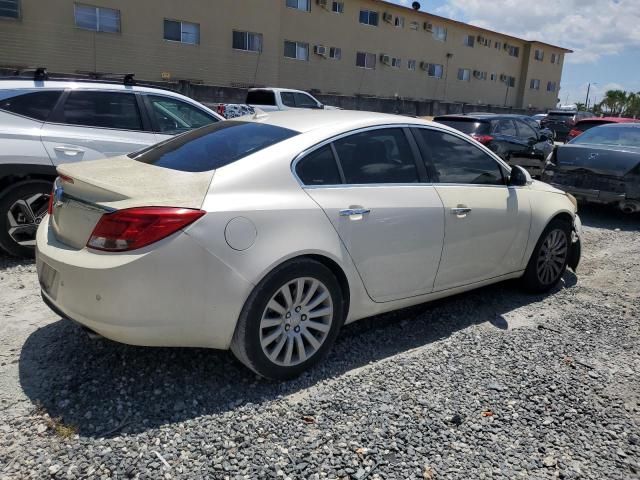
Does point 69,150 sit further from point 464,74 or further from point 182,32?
point 464,74

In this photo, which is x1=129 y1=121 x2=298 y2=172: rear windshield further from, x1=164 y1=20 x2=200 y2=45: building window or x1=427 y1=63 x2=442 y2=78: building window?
x1=427 y1=63 x2=442 y2=78: building window

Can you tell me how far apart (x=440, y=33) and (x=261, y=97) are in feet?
75.1

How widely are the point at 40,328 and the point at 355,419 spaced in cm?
233

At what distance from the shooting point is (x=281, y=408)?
Answer: 117 inches

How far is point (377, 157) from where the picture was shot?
3654 millimetres

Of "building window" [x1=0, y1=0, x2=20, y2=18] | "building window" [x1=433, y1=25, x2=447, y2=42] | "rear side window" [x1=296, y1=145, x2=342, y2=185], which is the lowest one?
"rear side window" [x1=296, y1=145, x2=342, y2=185]

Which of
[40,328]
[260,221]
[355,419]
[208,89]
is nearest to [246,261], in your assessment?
[260,221]

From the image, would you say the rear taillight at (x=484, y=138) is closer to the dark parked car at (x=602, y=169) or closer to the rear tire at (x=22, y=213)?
the dark parked car at (x=602, y=169)

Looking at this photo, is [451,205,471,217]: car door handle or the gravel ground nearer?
the gravel ground

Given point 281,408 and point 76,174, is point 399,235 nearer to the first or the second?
point 281,408

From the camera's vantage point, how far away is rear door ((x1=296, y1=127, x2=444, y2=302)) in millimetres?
3295

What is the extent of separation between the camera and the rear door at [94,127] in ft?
17.2

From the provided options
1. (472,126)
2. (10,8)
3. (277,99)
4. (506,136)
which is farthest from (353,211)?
(10,8)

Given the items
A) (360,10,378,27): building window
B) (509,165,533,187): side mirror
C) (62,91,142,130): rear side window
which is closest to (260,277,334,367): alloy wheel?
(509,165,533,187): side mirror
